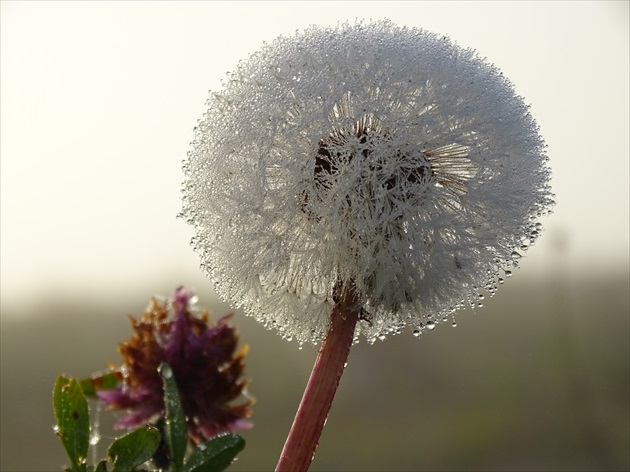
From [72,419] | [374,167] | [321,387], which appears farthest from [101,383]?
[374,167]

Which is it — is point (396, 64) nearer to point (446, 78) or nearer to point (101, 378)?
point (446, 78)

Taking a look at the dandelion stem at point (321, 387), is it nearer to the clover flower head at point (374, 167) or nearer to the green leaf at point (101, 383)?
the clover flower head at point (374, 167)

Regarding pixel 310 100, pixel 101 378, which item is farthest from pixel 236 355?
pixel 310 100

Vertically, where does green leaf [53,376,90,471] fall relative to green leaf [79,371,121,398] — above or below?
below

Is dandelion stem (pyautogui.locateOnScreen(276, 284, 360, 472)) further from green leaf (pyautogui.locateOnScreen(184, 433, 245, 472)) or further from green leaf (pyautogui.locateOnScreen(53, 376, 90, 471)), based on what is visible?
green leaf (pyautogui.locateOnScreen(53, 376, 90, 471))

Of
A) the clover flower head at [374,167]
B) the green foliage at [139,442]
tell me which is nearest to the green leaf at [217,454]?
the green foliage at [139,442]

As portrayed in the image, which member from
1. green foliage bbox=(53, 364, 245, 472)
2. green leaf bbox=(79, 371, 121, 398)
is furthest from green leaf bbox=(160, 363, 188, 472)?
green leaf bbox=(79, 371, 121, 398)

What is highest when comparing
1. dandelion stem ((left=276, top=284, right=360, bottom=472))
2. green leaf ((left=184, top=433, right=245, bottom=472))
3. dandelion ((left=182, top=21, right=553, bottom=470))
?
dandelion ((left=182, top=21, right=553, bottom=470))
